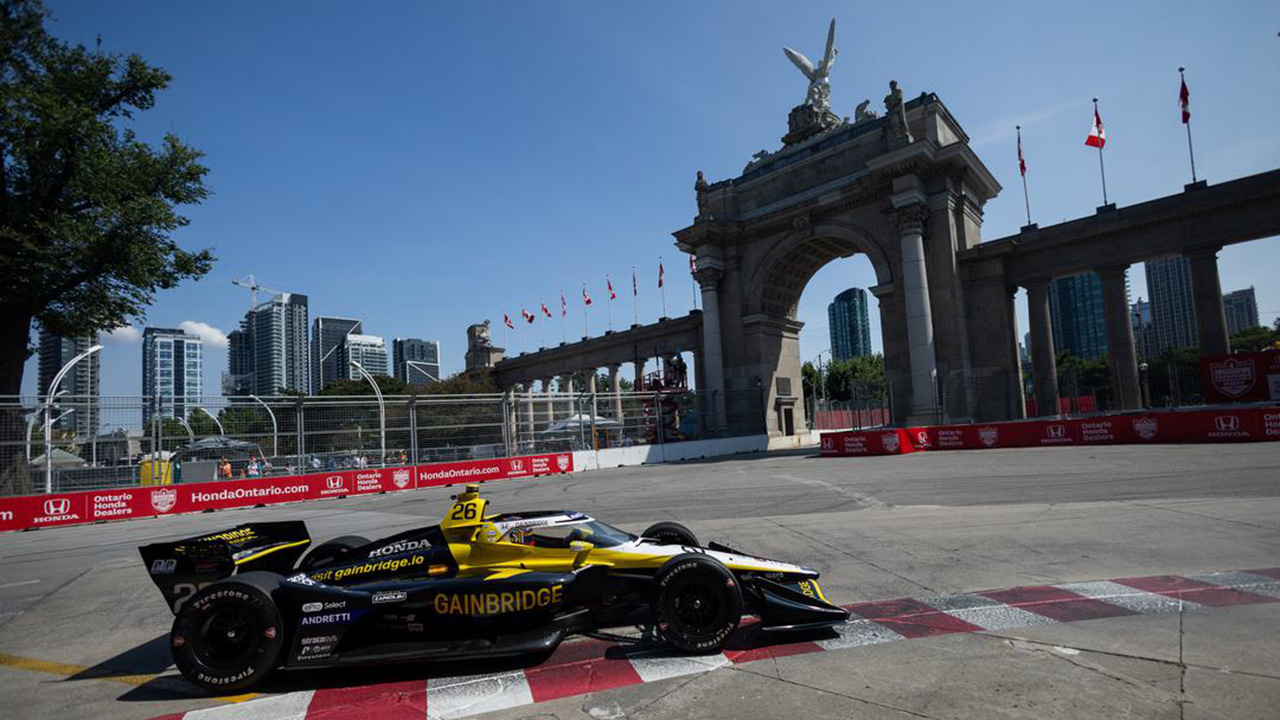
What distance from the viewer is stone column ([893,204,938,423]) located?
31375mm

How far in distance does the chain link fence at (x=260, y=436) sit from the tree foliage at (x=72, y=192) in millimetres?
6004

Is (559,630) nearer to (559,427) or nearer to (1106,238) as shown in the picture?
(559,427)

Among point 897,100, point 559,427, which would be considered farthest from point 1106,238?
point 559,427

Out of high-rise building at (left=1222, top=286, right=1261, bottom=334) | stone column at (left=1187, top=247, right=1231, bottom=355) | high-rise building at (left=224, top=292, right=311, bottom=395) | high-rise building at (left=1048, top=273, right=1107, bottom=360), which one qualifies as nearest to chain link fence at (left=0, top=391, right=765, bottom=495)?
stone column at (left=1187, top=247, right=1231, bottom=355)

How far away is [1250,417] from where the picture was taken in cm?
2048

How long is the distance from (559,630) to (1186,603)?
538cm

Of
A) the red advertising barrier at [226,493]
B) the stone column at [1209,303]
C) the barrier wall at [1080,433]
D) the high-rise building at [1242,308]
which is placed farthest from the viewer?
the high-rise building at [1242,308]

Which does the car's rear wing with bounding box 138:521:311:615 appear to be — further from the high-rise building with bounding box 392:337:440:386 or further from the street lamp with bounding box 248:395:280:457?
the high-rise building with bounding box 392:337:440:386

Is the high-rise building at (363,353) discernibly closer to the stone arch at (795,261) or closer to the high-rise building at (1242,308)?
the stone arch at (795,261)

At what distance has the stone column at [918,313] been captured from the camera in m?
31.4

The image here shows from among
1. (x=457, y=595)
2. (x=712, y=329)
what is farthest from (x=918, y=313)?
(x=457, y=595)

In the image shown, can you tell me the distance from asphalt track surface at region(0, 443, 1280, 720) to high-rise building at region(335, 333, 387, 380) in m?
85.4

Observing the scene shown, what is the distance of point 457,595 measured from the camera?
16.8 ft

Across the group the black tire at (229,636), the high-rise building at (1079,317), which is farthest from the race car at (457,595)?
the high-rise building at (1079,317)
